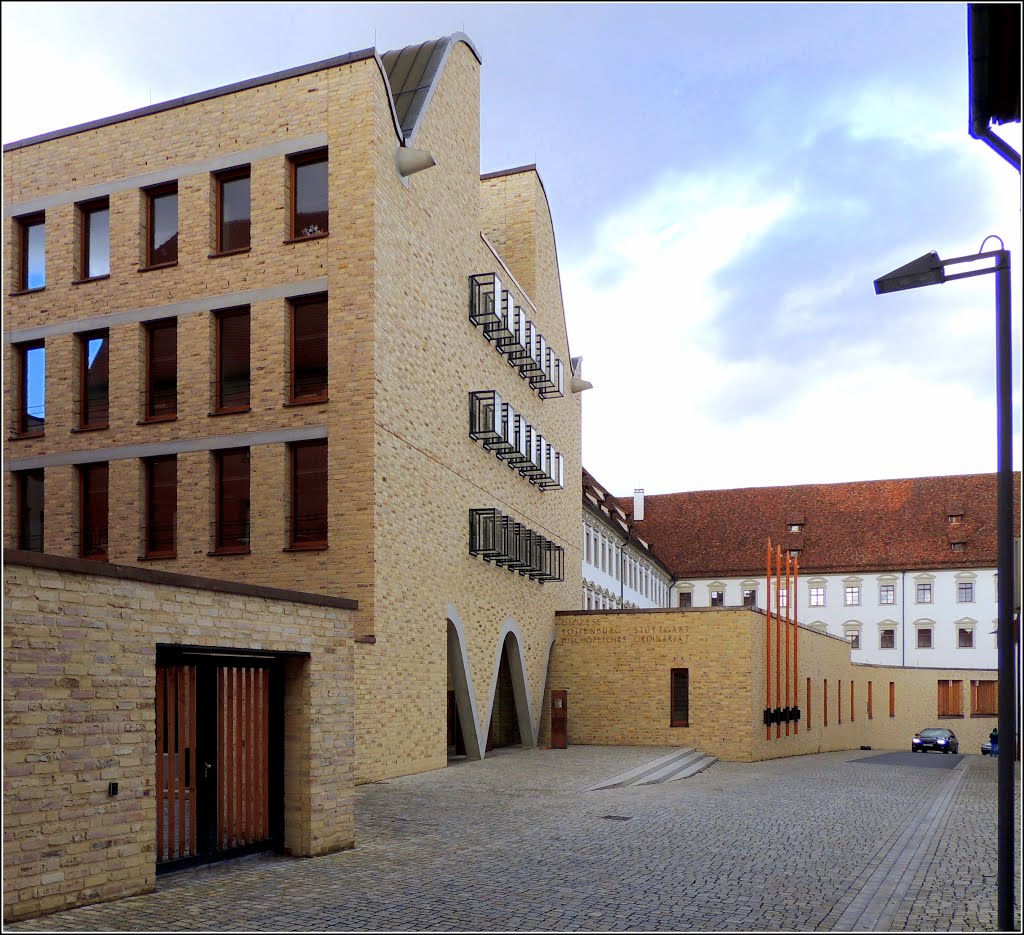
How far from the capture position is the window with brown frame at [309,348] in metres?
24.9

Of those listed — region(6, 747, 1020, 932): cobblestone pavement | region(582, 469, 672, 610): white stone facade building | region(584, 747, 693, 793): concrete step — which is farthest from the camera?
region(582, 469, 672, 610): white stone facade building

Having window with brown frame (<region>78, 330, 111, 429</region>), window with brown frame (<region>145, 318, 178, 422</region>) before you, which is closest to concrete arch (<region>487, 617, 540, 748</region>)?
window with brown frame (<region>145, 318, 178, 422</region>)

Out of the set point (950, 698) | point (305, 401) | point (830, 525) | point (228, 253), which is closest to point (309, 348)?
point (305, 401)

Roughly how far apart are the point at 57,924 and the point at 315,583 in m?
14.3

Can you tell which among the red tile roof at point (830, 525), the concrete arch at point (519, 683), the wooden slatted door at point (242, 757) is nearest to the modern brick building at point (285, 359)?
the concrete arch at point (519, 683)

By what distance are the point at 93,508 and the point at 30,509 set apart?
5.88 ft

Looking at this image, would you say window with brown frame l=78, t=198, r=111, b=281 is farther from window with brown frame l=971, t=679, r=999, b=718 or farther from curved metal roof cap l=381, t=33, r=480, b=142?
window with brown frame l=971, t=679, r=999, b=718

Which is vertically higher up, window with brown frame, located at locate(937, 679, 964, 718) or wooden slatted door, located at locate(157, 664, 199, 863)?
wooden slatted door, located at locate(157, 664, 199, 863)

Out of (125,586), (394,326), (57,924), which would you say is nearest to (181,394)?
(394,326)

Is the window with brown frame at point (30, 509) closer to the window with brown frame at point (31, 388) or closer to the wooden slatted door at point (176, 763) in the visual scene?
the window with brown frame at point (31, 388)

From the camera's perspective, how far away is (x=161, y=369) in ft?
87.6

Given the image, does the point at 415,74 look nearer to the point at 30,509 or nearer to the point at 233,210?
the point at 233,210

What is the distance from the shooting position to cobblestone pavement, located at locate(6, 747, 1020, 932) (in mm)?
10477

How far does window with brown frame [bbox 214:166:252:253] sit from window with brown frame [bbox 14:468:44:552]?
6.90 m
